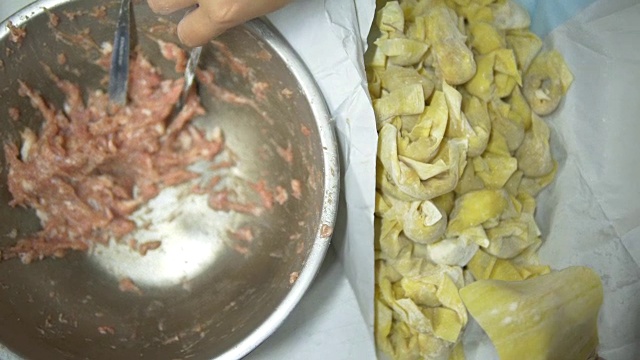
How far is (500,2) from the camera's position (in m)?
1.11

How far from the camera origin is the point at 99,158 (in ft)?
3.60

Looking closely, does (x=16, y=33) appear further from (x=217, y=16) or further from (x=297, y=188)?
(x=297, y=188)

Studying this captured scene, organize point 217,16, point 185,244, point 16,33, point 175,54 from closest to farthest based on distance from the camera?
point 217,16 → point 16,33 → point 175,54 → point 185,244

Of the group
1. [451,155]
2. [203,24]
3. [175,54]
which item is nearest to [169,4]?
[203,24]

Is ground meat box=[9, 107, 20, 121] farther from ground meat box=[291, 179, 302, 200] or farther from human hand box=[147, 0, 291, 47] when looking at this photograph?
ground meat box=[291, 179, 302, 200]

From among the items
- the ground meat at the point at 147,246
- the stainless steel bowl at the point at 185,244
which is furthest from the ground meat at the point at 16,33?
the ground meat at the point at 147,246

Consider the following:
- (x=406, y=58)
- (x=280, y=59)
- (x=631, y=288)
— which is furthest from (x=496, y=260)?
(x=280, y=59)

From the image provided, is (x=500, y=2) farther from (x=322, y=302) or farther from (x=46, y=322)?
(x=46, y=322)

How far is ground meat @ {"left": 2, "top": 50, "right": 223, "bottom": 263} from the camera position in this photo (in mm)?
1059

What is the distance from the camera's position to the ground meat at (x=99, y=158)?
1059 millimetres

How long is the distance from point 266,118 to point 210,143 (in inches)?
4.9

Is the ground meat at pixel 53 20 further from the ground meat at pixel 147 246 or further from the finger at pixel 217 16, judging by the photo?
the ground meat at pixel 147 246

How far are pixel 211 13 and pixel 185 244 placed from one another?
1.54ft

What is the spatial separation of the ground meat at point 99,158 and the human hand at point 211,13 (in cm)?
20
